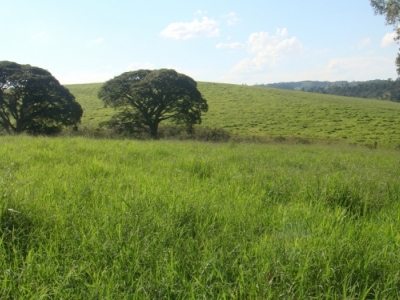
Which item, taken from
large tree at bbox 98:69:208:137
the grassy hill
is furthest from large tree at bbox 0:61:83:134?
the grassy hill

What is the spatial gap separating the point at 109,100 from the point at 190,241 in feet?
109

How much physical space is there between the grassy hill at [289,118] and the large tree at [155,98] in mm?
5219

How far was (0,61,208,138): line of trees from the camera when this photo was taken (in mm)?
28828

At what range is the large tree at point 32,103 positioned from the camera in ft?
94.3

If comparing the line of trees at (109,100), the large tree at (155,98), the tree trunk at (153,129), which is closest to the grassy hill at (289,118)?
the large tree at (155,98)

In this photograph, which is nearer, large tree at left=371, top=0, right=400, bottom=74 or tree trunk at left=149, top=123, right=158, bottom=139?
large tree at left=371, top=0, right=400, bottom=74

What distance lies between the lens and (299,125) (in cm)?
4162

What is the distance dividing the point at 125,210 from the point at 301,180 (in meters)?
3.05

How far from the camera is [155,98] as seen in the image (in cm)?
3319

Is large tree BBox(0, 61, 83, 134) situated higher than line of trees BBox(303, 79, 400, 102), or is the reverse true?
line of trees BBox(303, 79, 400, 102)

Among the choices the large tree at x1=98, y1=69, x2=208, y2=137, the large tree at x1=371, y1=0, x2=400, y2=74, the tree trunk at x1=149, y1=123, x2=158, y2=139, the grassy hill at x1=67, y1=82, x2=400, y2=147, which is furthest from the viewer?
the grassy hill at x1=67, y1=82, x2=400, y2=147

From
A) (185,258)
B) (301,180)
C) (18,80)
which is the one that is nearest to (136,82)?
(18,80)

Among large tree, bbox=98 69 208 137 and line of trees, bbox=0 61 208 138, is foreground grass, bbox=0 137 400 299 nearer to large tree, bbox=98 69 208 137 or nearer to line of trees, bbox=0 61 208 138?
line of trees, bbox=0 61 208 138

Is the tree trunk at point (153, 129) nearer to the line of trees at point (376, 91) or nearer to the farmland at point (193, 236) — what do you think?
the farmland at point (193, 236)
